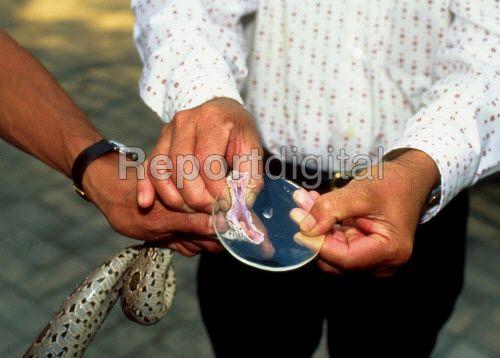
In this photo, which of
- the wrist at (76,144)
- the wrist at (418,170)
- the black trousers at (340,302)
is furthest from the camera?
the black trousers at (340,302)

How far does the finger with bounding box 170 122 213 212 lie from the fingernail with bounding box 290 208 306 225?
13cm

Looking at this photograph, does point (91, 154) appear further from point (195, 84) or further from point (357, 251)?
point (357, 251)

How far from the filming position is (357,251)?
118cm

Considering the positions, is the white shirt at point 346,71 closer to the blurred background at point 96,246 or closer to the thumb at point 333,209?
the thumb at point 333,209

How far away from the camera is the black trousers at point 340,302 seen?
1.53 meters

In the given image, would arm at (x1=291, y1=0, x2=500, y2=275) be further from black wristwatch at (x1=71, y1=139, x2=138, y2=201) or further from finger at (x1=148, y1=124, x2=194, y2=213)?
black wristwatch at (x1=71, y1=139, x2=138, y2=201)

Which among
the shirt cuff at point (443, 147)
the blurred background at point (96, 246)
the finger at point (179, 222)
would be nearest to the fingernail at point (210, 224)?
the finger at point (179, 222)

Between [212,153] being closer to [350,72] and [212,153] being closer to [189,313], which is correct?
[350,72]

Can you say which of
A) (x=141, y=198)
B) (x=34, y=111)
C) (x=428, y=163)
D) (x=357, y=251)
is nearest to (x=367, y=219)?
(x=357, y=251)

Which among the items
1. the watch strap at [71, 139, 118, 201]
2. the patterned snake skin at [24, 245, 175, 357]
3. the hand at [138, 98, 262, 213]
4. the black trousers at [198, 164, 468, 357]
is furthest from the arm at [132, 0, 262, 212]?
the black trousers at [198, 164, 468, 357]

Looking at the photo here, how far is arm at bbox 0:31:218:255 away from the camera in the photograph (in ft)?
4.35

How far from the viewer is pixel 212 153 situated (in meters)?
1.23

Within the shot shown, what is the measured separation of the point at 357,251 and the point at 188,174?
0.29m

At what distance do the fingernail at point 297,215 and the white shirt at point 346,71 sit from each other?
25 cm
